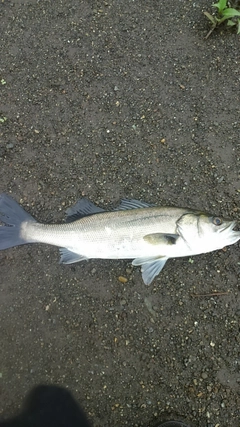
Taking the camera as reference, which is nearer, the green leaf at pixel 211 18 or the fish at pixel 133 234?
the fish at pixel 133 234

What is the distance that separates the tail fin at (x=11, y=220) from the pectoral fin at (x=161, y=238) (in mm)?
1274

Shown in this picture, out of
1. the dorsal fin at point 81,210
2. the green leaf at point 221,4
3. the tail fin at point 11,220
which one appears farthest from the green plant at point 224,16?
the tail fin at point 11,220

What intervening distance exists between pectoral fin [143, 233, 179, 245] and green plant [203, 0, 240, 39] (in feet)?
9.14

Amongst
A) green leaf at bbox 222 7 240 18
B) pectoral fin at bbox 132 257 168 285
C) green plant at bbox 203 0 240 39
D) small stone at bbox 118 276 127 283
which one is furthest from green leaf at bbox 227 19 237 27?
small stone at bbox 118 276 127 283

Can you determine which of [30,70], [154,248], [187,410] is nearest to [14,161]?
[30,70]

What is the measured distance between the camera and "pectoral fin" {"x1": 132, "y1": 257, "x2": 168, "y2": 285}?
3.70 meters

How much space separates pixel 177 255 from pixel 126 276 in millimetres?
638

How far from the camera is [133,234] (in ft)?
11.9

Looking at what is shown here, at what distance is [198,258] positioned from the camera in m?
3.96

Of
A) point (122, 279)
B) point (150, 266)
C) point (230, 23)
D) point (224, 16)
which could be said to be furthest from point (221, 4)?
point (122, 279)

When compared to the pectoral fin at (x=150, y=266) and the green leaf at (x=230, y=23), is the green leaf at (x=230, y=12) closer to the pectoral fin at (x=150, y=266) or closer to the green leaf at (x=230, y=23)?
the green leaf at (x=230, y=23)

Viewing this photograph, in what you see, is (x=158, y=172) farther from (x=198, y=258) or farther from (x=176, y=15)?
(x=176, y=15)

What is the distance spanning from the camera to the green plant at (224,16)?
4297mm

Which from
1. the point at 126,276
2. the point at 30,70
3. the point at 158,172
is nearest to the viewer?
the point at 126,276
